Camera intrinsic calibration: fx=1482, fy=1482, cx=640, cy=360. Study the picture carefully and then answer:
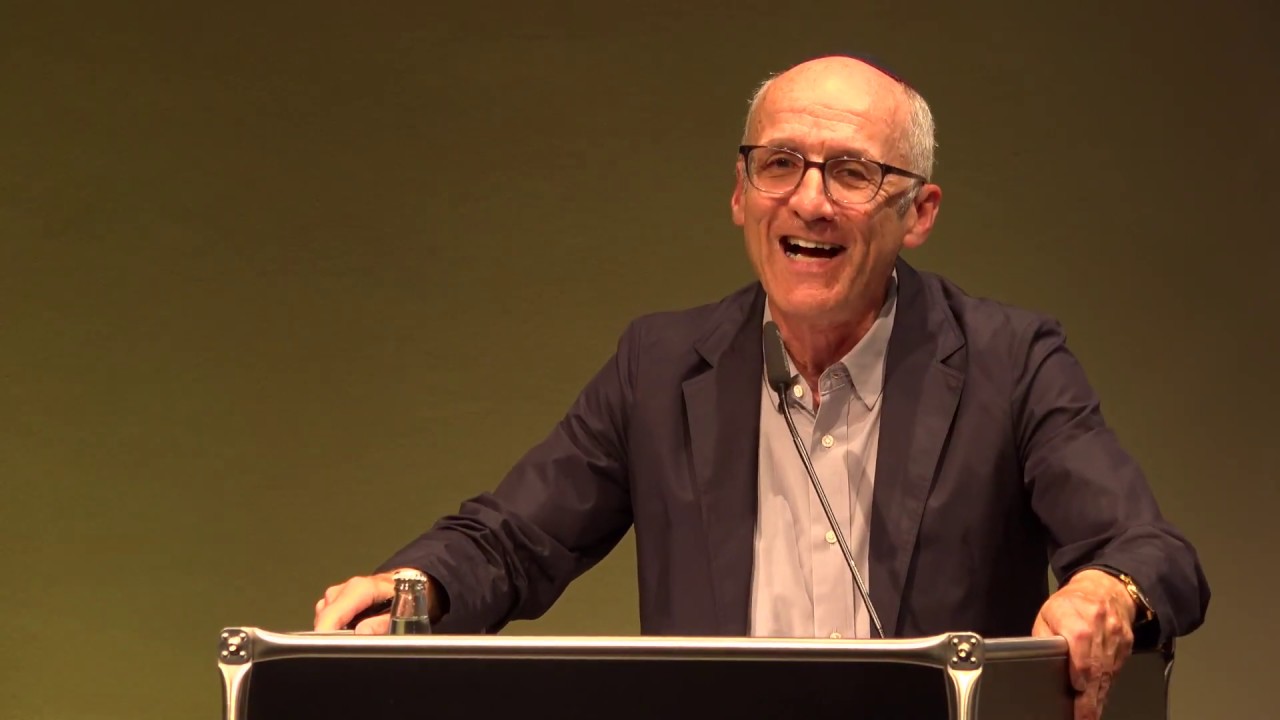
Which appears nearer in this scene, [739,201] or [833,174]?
[833,174]

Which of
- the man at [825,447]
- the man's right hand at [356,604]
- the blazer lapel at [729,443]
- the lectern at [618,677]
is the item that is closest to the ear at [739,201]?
the man at [825,447]

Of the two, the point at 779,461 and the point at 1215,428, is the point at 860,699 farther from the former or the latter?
the point at 1215,428

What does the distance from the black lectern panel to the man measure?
649 millimetres

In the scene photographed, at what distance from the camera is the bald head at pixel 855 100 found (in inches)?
83.9

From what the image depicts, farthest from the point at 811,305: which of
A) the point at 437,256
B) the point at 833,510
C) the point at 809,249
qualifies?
the point at 437,256

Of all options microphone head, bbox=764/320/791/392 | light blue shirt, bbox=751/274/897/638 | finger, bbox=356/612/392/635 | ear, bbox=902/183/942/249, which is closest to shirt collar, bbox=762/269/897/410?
light blue shirt, bbox=751/274/897/638

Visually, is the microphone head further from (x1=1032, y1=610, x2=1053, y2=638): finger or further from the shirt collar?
(x1=1032, y1=610, x2=1053, y2=638): finger

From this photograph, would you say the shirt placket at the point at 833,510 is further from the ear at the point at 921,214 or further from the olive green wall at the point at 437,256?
the olive green wall at the point at 437,256

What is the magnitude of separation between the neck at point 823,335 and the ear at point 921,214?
83 millimetres

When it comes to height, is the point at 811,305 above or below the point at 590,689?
above

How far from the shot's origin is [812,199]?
2107mm

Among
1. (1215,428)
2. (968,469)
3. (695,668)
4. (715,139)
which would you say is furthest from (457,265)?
(695,668)

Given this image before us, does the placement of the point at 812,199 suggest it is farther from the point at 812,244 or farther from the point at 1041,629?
the point at 1041,629

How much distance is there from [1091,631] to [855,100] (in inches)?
38.1
